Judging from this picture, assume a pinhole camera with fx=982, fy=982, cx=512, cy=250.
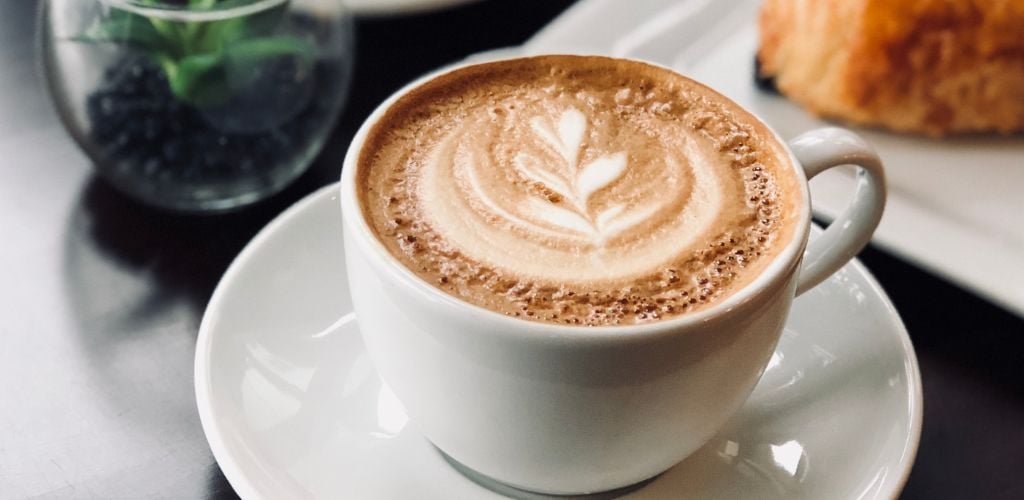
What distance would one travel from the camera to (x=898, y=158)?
125 centimetres

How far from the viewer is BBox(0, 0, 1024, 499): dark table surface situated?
0.82 meters

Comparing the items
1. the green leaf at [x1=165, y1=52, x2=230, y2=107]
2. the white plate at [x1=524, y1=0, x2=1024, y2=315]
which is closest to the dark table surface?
the white plate at [x1=524, y1=0, x2=1024, y2=315]

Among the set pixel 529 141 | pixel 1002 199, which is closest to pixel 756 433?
pixel 529 141

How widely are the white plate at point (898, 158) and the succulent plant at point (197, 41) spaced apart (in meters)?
0.37

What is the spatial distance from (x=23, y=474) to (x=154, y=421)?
0.35 ft

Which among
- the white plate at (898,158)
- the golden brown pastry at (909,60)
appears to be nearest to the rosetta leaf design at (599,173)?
the white plate at (898,158)

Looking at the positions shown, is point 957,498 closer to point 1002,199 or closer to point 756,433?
point 756,433

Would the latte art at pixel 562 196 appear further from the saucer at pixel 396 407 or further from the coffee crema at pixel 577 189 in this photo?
the saucer at pixel 396 407

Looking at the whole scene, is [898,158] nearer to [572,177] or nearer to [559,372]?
[572,177]

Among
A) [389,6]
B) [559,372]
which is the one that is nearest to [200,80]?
[389,6]

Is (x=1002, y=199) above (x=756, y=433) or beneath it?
beneath

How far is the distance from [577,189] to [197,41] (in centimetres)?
48

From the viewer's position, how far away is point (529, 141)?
801mm

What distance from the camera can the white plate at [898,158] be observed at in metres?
1.03
